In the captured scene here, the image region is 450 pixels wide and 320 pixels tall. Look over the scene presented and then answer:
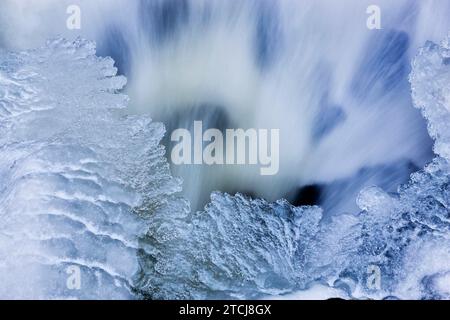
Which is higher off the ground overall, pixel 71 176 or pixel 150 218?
pixel 71 176

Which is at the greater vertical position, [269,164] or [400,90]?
[400,90]

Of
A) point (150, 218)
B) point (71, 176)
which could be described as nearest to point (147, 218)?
point (150, 218)

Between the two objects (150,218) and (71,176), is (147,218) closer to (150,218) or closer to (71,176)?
(150,218)

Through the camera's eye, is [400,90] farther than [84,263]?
Yes

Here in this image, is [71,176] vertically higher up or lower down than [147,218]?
higher up
